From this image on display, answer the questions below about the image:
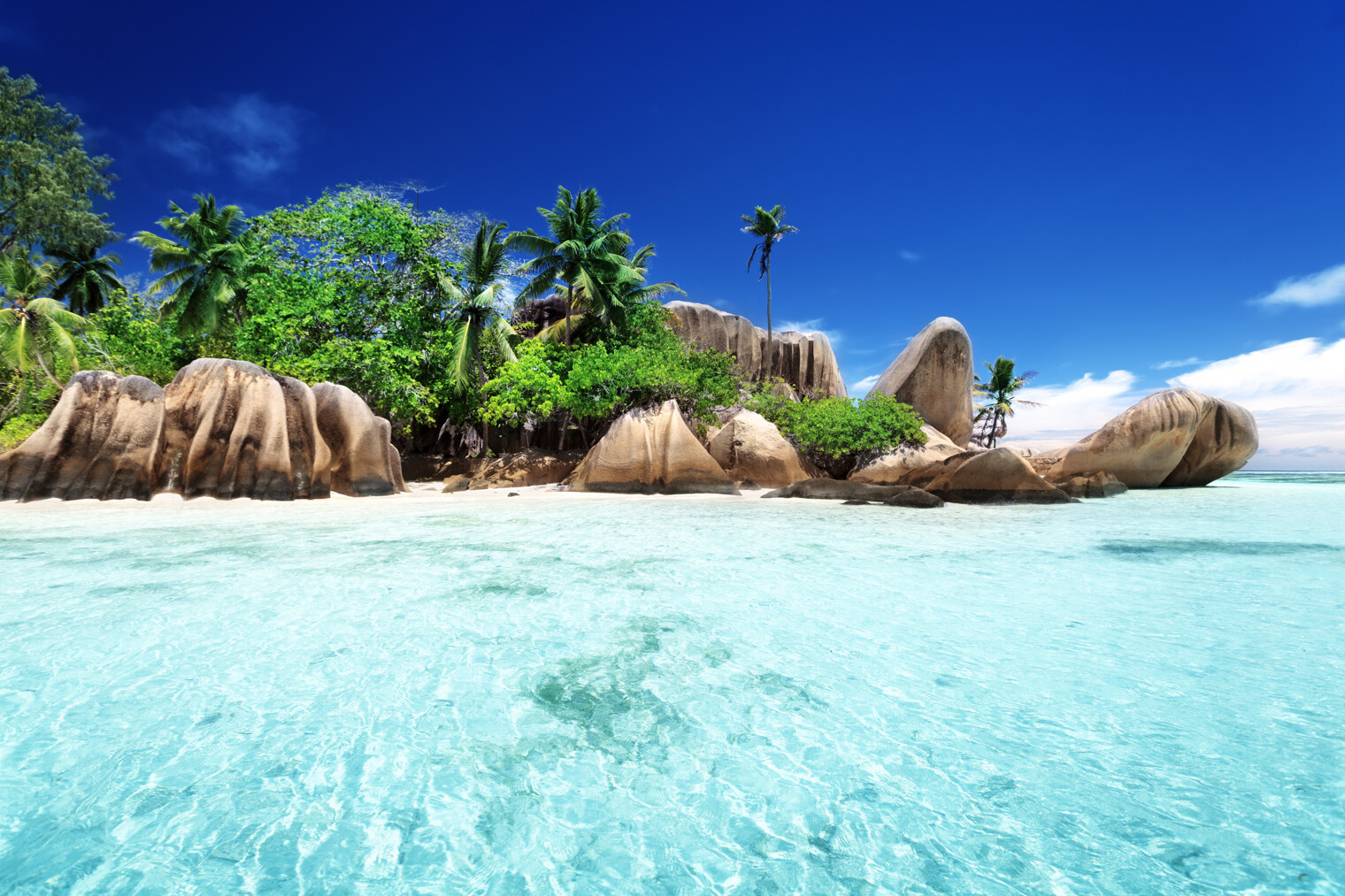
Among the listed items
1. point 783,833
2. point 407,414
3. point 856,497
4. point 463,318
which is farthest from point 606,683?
point 463,318

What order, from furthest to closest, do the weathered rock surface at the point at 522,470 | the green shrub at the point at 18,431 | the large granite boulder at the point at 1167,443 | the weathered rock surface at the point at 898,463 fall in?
the weathered rock surface at the point at 522,470 < the weathered rock surface at the point at 898,463 < the large granite boulder at the point at 1167,443 < the green shrub at the point at 18,431

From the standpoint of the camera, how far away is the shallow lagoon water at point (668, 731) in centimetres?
138

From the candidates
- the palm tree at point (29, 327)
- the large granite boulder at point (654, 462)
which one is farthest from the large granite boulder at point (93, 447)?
the palm tree at point (29, 327)

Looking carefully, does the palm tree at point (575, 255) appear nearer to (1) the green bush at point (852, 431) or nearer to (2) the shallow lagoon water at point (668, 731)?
(1) the green bush at point (852, 431)

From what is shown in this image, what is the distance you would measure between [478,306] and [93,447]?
9.35m

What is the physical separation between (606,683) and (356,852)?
43.1 inches

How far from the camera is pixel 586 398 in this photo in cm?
1525

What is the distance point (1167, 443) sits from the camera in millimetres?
14164

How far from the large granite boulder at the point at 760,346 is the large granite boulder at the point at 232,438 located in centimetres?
1646

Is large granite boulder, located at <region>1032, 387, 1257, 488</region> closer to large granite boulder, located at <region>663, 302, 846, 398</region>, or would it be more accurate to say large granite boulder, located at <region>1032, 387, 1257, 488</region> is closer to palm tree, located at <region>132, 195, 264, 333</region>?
large granite boulder, located at <region>663, 302, 846, 398</region>

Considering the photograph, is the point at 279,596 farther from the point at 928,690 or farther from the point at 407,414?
the point at 407,414

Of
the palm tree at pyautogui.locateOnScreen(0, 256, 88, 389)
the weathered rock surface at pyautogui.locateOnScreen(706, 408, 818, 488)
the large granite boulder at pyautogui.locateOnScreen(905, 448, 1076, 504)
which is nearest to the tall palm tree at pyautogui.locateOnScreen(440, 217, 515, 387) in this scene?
→ the weathered rock surface at pyautogui.locateOnScreen(706, 408, 818, 488)

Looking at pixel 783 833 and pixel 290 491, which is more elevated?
pixel 290 491

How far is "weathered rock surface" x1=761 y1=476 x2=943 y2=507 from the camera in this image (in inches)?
403
